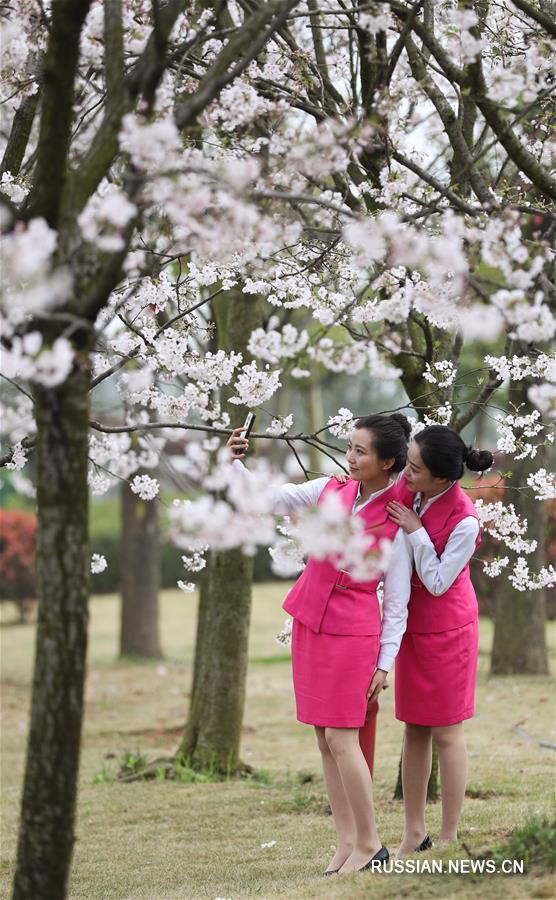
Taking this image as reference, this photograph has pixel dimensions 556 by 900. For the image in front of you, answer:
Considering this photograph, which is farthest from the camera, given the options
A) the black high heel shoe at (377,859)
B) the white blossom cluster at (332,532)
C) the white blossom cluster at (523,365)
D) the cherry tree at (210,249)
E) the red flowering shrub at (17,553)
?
the red flowering shrub at (17,553)

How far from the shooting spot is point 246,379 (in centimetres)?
435

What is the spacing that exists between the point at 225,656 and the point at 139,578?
629 centimetres

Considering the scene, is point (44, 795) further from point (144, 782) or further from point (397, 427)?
point (144, 782)

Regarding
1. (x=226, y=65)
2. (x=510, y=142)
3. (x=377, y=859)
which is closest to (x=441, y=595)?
(x=377, y=859)

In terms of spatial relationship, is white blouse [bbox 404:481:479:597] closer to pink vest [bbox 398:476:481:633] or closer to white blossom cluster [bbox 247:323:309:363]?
pink vest [bbox 398:476:481:633]

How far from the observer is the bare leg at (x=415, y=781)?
4.04 m

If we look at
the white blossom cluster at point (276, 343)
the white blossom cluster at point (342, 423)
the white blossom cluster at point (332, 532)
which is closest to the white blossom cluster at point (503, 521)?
the white blossom cluster at point (342, 423)

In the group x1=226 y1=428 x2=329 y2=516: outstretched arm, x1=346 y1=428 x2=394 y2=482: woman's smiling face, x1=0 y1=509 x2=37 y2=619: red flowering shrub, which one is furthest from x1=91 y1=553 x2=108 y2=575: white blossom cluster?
x1=0 y1=509 x2=37 y2=619: red flowering shrub

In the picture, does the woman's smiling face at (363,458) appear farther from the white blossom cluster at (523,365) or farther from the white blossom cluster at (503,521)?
the white blossom cluster at (503,521)

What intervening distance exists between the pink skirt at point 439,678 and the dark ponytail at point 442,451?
2.07ft

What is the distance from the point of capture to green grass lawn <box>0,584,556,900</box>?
3.90 meters

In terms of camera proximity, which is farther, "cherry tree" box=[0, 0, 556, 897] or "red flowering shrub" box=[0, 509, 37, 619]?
"red flowering shrub" box=[0, 509, 37, 619]

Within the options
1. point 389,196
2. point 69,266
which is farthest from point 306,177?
point 69,266

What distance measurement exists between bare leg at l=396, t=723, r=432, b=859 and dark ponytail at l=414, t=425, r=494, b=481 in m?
1.02
